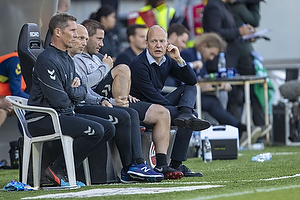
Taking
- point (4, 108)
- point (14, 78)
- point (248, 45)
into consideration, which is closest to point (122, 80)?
point (14, 78)

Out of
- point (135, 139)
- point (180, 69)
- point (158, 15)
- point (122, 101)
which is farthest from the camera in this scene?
point (158, 15)

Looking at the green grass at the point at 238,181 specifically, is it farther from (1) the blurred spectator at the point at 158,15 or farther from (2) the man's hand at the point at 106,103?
(1) the blurred spectator at the point at 158,15

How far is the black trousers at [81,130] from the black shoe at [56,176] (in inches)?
3.2

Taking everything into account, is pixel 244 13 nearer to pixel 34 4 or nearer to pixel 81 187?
pixel 34 4

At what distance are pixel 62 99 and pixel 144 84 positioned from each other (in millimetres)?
1298

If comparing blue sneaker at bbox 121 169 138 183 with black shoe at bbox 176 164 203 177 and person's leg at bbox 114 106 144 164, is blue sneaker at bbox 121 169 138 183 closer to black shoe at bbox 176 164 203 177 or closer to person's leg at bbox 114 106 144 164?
person's leg at bbox 114 106 144 164

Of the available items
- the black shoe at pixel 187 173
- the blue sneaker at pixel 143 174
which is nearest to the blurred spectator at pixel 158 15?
the black shoe at pixel 187 173

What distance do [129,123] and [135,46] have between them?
3.98 metres

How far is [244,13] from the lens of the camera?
484 inches

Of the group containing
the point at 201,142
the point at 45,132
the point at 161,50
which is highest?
the point at 161,50

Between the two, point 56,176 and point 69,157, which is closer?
point 69,157

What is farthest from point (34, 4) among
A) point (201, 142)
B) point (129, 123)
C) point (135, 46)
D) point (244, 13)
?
point (244, 13)

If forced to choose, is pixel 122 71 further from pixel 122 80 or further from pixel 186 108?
pixel 186 108

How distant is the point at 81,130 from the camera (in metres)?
5.88
